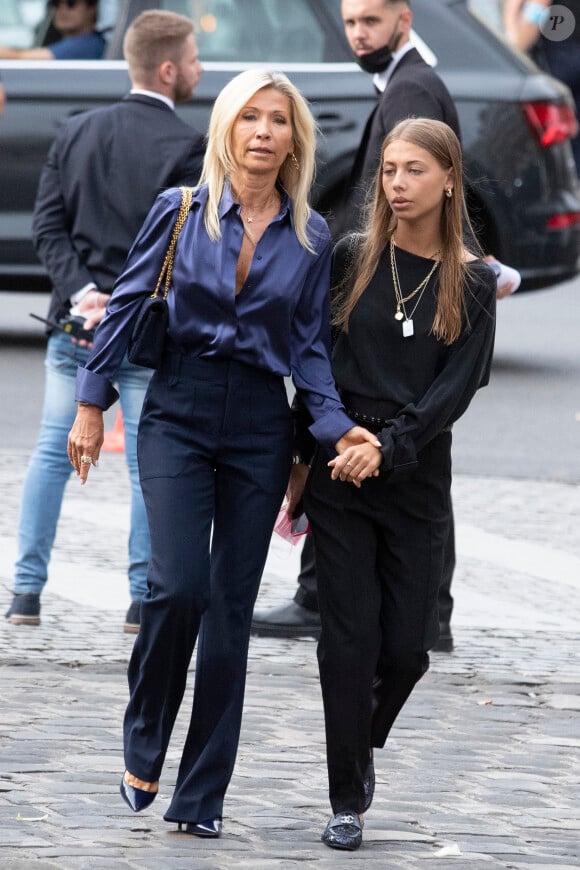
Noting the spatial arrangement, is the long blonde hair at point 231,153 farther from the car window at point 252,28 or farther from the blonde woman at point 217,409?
the car window at point 252,28

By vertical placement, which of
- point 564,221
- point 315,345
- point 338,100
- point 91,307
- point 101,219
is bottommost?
point 564,221

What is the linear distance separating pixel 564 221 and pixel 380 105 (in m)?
5.62

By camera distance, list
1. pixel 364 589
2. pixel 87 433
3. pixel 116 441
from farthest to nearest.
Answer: pixel 116 441 → pixel 87 433 → pixel 364 589

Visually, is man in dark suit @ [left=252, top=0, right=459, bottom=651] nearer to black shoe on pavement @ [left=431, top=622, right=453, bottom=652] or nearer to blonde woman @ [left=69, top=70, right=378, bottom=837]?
black shoe on pavement @ [left=431, top=622, right=453, bottom=652]

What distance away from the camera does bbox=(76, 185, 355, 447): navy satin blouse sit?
4297 millimetres

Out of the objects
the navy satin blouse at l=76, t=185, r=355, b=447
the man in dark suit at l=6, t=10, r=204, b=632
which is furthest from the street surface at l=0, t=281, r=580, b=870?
the navy satin blouse at l=76, t=185, r=355, b=447

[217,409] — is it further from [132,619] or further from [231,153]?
[132,619]

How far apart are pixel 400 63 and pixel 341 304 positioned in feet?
6.54

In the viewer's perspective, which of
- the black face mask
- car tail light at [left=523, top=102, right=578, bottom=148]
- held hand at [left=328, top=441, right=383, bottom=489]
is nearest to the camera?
held hand at [left=328, top=441, right=383, bottom=489]

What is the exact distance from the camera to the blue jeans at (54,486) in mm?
6352

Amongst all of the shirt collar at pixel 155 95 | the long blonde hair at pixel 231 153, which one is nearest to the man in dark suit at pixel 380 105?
the shirt collar at pixel 155 95

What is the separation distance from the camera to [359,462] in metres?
4.21

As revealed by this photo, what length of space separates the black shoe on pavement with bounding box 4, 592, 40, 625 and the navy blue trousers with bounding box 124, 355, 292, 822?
2.05m

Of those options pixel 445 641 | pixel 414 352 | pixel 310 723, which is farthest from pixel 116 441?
pixel 414 352
